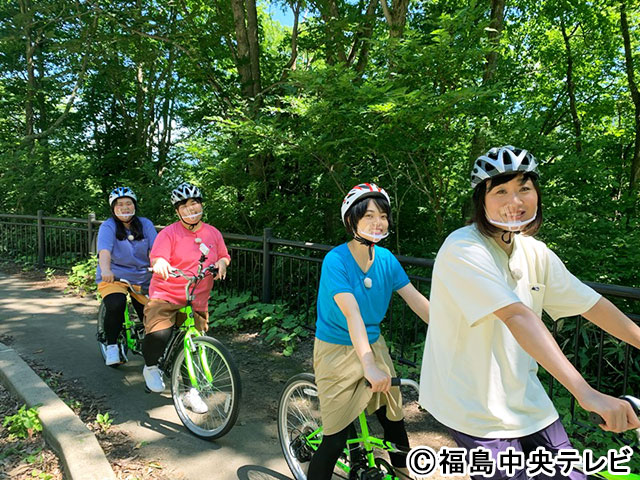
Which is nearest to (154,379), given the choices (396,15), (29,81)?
(396,15)

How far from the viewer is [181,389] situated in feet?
12.4

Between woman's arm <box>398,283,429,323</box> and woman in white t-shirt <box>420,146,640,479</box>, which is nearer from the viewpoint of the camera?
woman in white t-shirt <box>420,146,640,479</box>

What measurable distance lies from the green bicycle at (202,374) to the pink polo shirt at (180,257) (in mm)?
113

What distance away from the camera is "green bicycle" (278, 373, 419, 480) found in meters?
2.38

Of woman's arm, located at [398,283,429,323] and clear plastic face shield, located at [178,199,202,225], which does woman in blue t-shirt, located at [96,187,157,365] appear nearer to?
clear plastic face shield, located at [178,199,202,225]

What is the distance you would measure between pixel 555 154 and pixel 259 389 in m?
5.33

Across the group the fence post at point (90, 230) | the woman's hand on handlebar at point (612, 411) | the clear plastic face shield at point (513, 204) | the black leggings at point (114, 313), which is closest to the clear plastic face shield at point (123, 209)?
the black leggings at point (114, 313)

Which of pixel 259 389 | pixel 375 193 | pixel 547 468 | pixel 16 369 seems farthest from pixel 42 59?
pixel 547 468

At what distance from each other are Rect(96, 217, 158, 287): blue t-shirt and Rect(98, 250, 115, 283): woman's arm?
143 millimetres

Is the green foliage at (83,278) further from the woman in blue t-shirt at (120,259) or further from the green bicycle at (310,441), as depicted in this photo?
the green bicycle at (310,441)

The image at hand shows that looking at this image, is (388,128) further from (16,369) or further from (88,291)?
(88,291)

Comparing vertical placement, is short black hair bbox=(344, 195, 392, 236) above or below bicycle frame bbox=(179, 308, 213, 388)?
above

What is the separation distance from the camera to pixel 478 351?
1.66 meters

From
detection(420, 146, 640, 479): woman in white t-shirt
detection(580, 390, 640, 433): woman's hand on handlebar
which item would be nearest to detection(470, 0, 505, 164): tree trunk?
detection(420, 146, 640, 479): woman in white t-shirt
